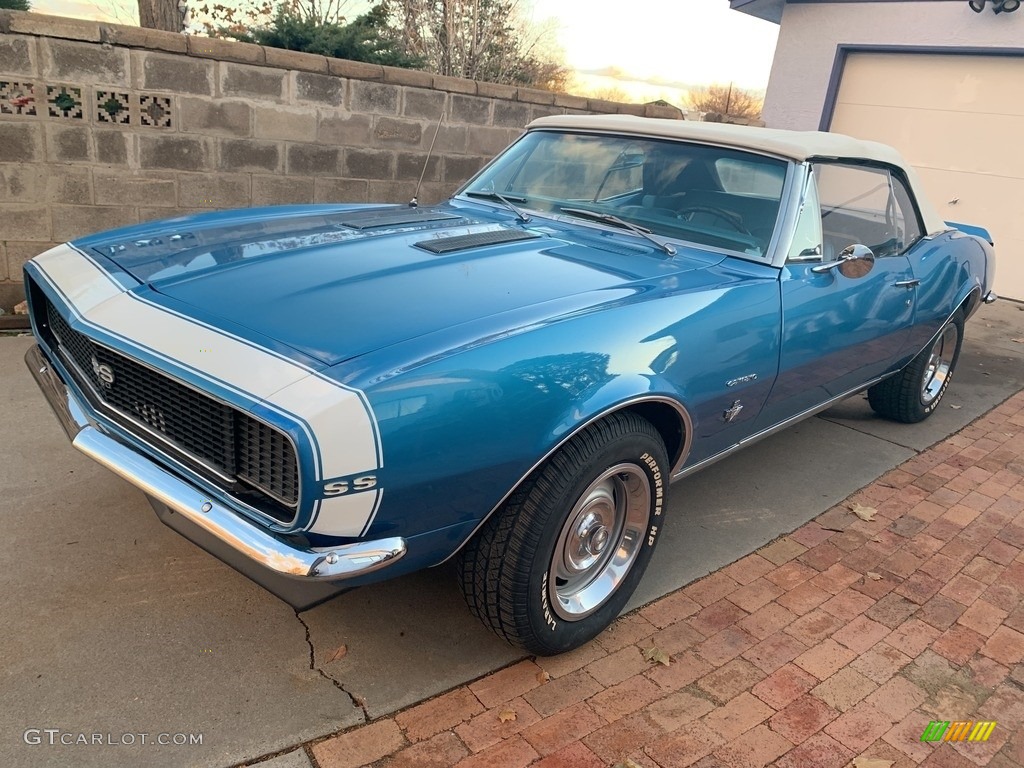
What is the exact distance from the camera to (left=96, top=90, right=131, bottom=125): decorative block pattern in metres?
4.86

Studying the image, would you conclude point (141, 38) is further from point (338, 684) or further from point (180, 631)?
point (338, 684)

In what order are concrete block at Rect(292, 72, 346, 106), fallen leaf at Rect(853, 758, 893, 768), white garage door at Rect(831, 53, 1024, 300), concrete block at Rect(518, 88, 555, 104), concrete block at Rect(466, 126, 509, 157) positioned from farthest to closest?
white garage door at Rect(831, 53, 1024, 300)
concrete block at Rect(518, 88, 555, 104)
concrete block at Rect(466, 126, 509, 157)
concrete block at Rect(292, 72, 346, 106)
fallen leaf at Rect(853, 758, 893, 768)

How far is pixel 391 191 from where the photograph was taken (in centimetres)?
620

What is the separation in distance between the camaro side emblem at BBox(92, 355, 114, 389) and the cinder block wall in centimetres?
321

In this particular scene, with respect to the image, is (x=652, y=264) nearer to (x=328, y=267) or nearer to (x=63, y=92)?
(x=328, y=267)

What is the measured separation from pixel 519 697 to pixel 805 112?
9217 mm

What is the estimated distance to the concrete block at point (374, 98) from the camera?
5.76 m

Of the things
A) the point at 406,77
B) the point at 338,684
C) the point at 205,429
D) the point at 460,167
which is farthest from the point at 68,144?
the point at 338,684

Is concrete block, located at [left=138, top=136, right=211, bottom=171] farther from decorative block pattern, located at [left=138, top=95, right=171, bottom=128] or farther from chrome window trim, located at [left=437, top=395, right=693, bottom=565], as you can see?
chrome window trim, located at [left=437, top=395, right=693, bottom=565]

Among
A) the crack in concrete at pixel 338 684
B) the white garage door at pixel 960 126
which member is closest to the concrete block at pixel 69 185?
the crack in concrete at pixel 338 684

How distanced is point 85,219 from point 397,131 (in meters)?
2.27

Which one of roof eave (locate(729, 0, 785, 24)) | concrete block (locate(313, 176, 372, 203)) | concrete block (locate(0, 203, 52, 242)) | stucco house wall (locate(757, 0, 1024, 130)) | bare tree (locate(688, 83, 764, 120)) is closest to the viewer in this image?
concrete block (locate(0, 203, 52, 242))

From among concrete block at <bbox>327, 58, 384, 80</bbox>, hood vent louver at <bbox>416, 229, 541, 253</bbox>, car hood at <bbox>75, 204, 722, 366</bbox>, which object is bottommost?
car hood at <bbox>75, 204, 722, 366</bbox>

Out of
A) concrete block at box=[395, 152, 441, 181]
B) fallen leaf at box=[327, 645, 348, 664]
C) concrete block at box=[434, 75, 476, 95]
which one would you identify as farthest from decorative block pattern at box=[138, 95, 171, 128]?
fallen leaf at box=[327, 645, 348, 664]
